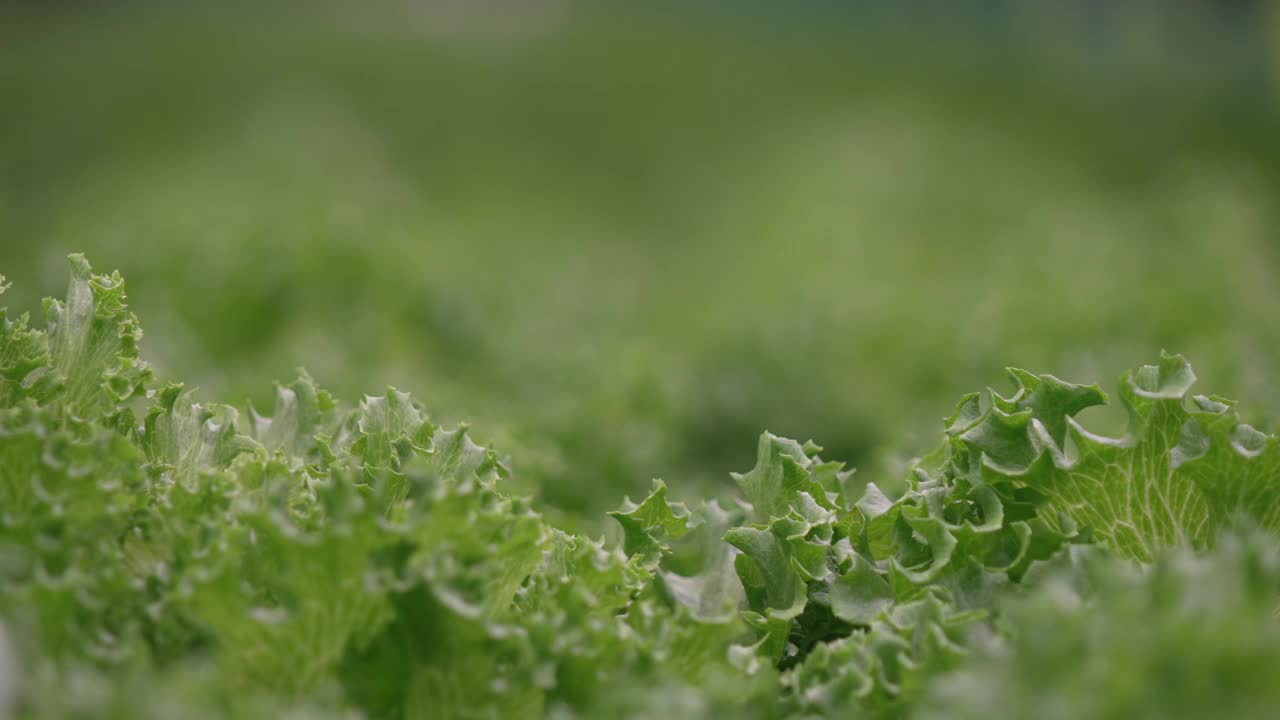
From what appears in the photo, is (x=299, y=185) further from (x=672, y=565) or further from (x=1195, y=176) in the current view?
(x=1195, y=176)

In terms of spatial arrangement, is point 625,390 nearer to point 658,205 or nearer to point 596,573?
point 596,573

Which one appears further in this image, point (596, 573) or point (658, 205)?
point (658, 205)

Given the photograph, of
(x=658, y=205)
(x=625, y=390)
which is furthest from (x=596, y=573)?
(x=658, y=205)

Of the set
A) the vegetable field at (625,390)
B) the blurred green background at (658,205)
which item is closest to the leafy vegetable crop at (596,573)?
the vegetable field at (625,390)

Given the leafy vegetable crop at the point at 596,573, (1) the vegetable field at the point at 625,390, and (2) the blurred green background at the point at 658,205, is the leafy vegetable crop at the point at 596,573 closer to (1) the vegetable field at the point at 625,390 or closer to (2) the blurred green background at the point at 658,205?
(1) the vegetable field at the point at 625,390

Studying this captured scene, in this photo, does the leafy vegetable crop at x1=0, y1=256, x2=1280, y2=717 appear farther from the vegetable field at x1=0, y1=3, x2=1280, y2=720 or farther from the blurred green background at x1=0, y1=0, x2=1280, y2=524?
the blurred green background at x1=0, y1=0, x2=1280, y2=524

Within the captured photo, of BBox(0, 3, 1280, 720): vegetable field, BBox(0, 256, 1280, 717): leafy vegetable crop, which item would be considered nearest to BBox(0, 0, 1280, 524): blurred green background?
BBox(0, 3, 1280, 720): vegetable field

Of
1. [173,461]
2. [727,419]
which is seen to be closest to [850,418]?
[727,419]
